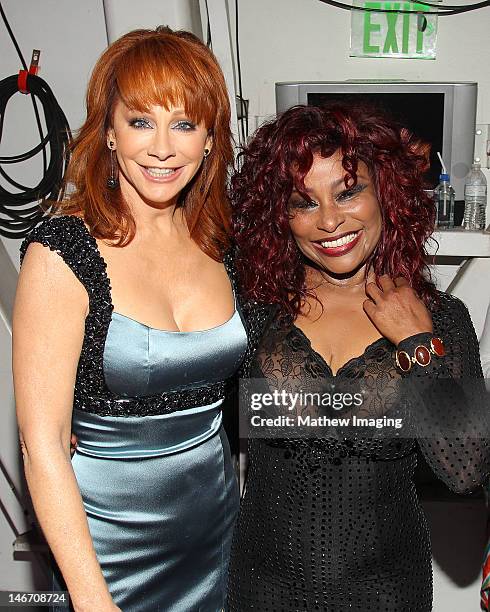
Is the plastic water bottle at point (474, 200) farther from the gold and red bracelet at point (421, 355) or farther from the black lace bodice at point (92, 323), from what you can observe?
the black lace bodice at point (92, 323)

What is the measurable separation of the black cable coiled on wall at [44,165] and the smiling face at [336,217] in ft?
5.49

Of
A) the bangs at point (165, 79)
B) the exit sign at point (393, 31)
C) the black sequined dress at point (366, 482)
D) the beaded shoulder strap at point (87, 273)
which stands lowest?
the black sequined dress at point (366, 482)

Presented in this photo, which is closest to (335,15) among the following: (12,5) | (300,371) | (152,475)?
(12,5)

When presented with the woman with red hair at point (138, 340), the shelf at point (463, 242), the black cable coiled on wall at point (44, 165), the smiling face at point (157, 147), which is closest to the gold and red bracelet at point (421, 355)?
the woman with red hair at point (138, 340)

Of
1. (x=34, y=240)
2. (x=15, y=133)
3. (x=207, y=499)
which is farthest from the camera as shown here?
(x=15, y=133)

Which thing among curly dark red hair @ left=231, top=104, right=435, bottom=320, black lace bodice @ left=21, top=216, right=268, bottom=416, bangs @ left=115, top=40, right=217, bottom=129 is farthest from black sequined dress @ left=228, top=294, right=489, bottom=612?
bangs @ left=115, top=40, right=217, bottom=129

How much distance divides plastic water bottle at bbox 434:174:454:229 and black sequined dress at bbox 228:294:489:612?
1185mm

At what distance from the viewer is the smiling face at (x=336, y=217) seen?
1600 mm

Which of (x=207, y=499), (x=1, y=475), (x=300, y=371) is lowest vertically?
(x=1, y=475)

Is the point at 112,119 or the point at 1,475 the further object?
the point at 1,475

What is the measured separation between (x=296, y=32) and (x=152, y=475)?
208 cm

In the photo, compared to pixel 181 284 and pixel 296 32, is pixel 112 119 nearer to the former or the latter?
pixel 181 284

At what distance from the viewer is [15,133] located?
3270 mm

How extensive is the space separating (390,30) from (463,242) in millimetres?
938
